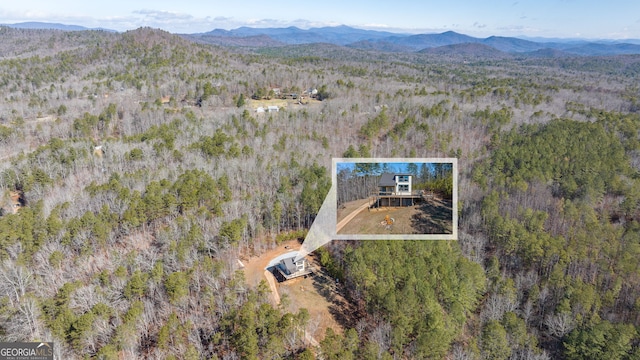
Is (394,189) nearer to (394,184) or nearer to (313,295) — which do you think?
(394,184)

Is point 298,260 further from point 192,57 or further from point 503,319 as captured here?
point 192,57

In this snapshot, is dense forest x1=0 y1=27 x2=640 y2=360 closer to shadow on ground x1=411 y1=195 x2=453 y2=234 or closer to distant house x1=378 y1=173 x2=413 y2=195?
shadow on ground x1=411 y1=195 x2=453 y2=234

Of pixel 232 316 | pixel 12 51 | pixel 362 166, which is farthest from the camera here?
pixel 12 51

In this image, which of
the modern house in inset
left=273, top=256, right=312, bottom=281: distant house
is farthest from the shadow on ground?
left=273, top=256, right=312, bottom=281: distant house

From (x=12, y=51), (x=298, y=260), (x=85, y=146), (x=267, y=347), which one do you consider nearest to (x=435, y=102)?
(x=298, y=260)

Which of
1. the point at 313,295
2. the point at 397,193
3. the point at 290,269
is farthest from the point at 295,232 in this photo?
the point at 397,193

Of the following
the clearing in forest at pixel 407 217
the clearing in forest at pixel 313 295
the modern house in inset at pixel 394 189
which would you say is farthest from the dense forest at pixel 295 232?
the modern house in inset at pixel 394 189
